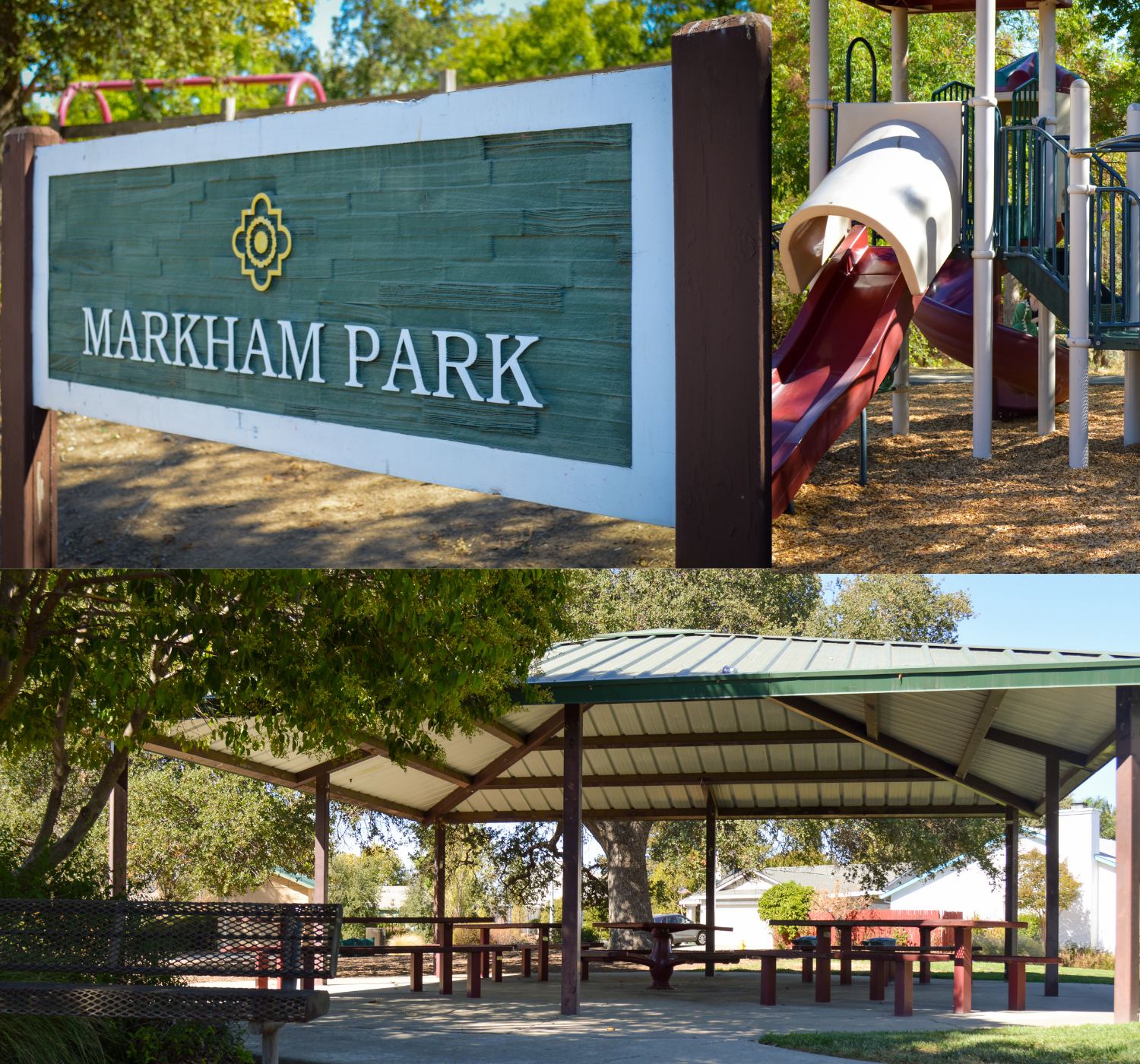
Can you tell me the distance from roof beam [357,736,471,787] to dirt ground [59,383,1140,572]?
6.22 feet

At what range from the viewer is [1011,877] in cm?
1108

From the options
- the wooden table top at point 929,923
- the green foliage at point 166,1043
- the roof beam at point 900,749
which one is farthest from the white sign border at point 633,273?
the wooden table top at point 929,923

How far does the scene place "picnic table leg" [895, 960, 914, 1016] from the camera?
27.8 feet

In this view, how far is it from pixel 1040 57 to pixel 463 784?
936 cm

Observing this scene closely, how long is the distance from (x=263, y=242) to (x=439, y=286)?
107 cm

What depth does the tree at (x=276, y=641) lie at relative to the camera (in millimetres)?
4832

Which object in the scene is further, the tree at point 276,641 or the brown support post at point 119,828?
the brown support post at point 119,828

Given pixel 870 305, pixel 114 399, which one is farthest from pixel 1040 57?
pixel 114 399

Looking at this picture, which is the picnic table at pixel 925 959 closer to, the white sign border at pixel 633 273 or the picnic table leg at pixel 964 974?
the picnic table leg at pixel 964 974

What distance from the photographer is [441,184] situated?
3.76 metres

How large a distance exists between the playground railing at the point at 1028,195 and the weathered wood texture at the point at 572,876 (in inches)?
180

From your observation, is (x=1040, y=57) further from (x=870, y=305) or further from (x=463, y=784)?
(x=463, y=784)

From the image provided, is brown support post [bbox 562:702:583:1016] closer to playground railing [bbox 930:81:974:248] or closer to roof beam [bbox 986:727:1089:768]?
roof beam [bbox 986:727:1089:768]

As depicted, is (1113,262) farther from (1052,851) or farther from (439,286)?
(1052,851)
